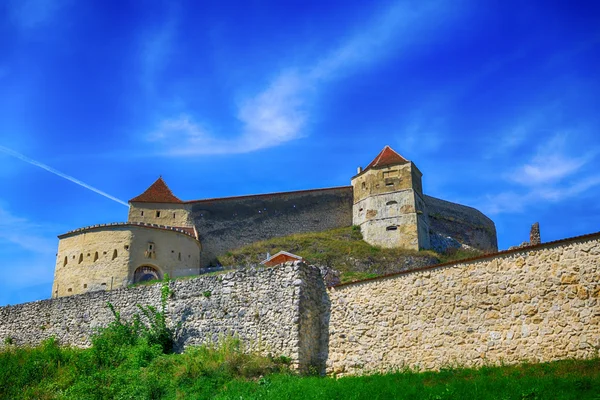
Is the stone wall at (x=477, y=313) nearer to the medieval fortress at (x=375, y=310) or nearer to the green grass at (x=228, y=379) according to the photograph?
the medieval fortress at (x=375, y=310)

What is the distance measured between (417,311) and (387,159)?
30.1m

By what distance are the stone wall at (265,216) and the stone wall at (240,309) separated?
71.5ft

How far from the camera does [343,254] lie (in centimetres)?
3941

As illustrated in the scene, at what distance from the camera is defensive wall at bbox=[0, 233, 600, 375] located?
48.4 ft

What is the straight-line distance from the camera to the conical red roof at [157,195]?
45.8m

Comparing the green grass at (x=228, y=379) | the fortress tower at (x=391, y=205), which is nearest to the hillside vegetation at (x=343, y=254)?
the fortress tower at (x=391, y=205)

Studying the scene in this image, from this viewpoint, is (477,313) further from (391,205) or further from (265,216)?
(265,216)

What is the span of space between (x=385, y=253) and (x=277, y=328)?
23.0 m

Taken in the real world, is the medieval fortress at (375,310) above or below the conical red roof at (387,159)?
below

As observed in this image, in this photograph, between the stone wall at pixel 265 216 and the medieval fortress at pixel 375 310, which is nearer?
the medieval fortress at pixel 375 310

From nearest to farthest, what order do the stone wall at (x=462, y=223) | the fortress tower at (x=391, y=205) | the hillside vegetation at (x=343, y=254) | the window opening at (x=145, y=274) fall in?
the window opening at (x=145, y=274) < the hillside vegetation at (x=343, y=254) < the fortress tower at (x=391, y=205) < the stone wall at (x=462, y=223)

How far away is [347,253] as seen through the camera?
39688 millimetres

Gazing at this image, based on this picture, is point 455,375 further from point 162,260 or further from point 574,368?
point 162,260

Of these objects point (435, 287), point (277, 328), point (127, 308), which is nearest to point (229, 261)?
point (127, 308)
